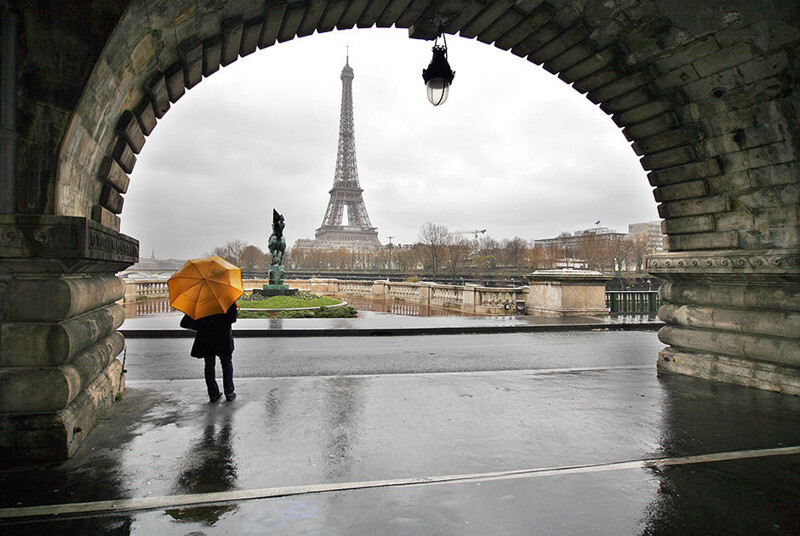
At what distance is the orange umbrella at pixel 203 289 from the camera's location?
5.38 meters

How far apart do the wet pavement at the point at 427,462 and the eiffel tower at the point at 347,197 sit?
379ft

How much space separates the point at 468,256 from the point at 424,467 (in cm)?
8755

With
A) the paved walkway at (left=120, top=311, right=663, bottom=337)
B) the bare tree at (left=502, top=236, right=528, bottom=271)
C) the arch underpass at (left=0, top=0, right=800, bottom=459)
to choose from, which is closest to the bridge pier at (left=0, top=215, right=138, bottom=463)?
the arch underpass at (left=0, top=0, right=800, bottom=459)

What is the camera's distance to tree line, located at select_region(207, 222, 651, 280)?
75625mm

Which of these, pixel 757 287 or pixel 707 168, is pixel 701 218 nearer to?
pixel 707 168

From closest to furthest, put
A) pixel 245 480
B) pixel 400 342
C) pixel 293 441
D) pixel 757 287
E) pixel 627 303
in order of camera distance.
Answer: pixel 245 480 → pixel 293 441 → pixel 757 287 → pixel 400 342 → pixel 627 303

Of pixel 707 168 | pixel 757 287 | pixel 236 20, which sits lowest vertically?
pixel 757 287

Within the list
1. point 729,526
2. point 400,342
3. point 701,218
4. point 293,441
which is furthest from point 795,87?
point 400,342

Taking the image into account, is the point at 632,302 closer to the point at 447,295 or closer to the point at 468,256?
the point at 447,295

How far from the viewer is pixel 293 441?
14.1 ft

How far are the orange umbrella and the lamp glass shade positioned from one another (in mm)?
3742

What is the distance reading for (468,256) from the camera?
3551 inches

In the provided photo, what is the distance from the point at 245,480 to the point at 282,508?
0.56 metres

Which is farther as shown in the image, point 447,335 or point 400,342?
point 447,335
